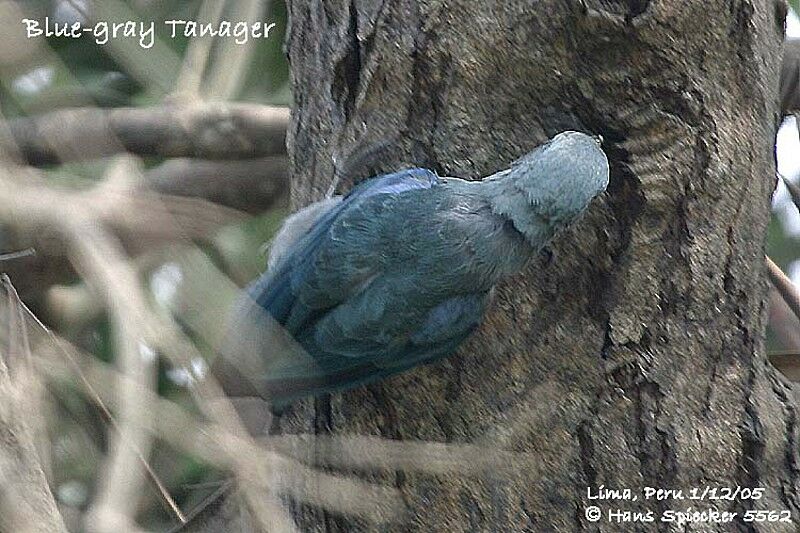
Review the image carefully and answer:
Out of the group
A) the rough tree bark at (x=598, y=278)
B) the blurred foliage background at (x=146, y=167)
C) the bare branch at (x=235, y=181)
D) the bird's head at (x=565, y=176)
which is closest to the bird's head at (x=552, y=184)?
the bird's head at (x=565, y=176)

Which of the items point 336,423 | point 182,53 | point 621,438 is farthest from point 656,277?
point 182,53

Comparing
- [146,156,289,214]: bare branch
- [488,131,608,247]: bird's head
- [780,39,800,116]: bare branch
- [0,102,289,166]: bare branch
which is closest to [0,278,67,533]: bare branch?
[488,131,608,247]: bird's head

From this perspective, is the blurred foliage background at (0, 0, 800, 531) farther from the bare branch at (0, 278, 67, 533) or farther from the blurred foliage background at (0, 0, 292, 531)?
the bare branch at (0, 278, 67, 533)

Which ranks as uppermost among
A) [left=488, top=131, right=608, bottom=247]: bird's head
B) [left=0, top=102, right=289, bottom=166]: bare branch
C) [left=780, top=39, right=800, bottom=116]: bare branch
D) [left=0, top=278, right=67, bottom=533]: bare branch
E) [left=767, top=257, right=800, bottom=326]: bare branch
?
[left=780, top=39, right=800, bottom=116]: bare branch

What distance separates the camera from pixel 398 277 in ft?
4.65

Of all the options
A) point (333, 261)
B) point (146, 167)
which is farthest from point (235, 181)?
point (333, 261)

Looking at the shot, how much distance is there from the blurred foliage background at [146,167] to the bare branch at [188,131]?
55 millimetres

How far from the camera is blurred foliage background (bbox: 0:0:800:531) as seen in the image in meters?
2.05

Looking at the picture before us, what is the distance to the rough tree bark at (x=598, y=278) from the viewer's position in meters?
1.43

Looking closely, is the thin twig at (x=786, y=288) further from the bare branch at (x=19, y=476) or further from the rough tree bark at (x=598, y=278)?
the bare branch at (x=19, y=476)

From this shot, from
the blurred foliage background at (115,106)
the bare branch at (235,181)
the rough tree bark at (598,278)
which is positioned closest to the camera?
the rough tree bark at (598,278)

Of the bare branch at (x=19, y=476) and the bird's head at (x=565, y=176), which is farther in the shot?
the bird's head at (x=565, y=176)

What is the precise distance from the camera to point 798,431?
1.56 m

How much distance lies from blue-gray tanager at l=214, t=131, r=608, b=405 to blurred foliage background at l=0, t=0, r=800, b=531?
7.6 inches
